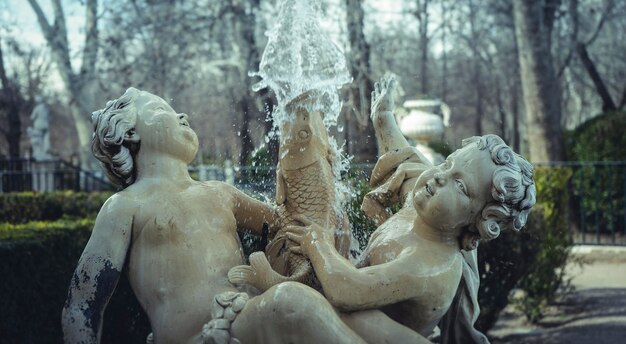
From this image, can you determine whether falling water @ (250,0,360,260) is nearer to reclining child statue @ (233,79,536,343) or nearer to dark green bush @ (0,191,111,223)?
reclining child statue @ (233,79,536,343)

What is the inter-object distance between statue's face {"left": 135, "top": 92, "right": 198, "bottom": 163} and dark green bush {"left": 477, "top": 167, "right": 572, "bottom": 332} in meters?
3.70

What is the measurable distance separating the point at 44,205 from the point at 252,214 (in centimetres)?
943

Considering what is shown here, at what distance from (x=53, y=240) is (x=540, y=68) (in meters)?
9.65

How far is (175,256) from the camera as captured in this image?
2766 millimetres

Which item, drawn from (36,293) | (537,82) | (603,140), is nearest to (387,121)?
(36,293)

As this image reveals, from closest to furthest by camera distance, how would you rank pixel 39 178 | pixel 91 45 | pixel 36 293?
pixel 36 293 → pixel 91 45 → pixel 39 178

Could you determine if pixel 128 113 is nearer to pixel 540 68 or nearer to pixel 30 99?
pixel 540 68

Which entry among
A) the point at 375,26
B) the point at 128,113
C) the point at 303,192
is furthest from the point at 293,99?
the point at 375,26

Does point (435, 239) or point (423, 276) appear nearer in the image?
point (423, 276)

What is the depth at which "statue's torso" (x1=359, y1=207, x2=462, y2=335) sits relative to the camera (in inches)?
103

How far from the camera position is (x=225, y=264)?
2816mm

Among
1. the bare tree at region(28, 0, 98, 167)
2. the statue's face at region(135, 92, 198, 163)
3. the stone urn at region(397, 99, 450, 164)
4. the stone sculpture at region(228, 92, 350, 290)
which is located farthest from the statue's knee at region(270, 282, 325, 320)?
the bare tree at region(28, 0, 98, 167)

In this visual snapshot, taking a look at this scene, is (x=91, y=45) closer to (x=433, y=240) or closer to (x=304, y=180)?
(x=304, y=180)

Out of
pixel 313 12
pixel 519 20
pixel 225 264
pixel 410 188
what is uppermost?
pixel 519 20
